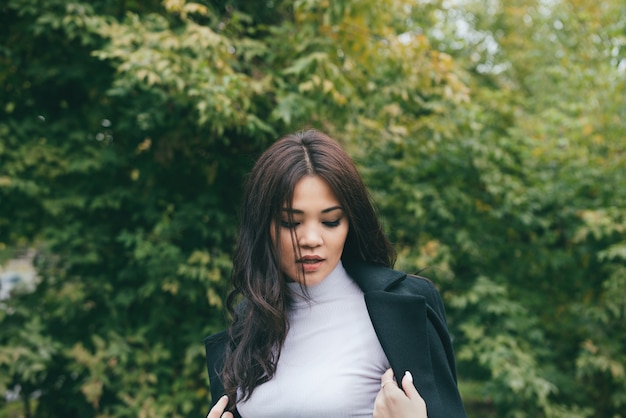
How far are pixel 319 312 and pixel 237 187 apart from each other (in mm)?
2385

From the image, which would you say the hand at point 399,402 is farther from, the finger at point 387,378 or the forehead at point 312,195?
the forehead at point 312,195

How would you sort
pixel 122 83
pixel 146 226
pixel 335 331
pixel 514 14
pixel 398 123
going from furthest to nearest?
pixel 514 14 < pixel 398 123 < pixel 146 226 < pixel 122 83 < pixel 335 331

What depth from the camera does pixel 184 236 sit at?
12.8 feet

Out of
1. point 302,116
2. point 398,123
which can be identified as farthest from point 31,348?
point 398,123

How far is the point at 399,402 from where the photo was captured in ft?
4.83

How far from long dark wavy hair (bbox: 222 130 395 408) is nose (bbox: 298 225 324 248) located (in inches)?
3.0

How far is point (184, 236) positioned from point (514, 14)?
234 inches

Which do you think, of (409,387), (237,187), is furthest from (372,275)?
(237,187)

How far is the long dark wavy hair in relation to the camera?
169cm

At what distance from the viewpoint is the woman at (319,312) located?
5.37 feet

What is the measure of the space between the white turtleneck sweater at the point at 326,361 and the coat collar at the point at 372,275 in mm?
36

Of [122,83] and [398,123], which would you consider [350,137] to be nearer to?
[398,123]

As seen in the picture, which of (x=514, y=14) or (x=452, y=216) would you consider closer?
(x=452, y=216)

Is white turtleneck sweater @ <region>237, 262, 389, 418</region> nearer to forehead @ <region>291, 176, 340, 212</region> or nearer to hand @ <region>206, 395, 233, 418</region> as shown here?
hand @ <region>206, 395, 233, 418</region>
